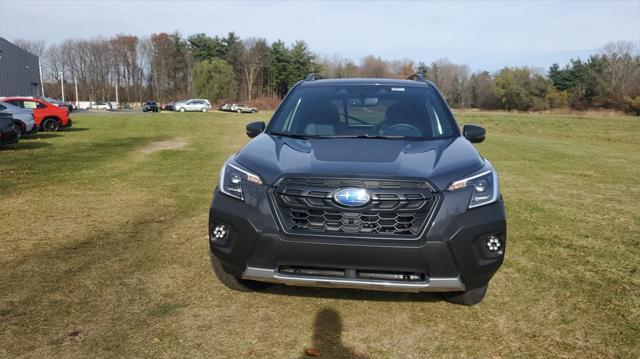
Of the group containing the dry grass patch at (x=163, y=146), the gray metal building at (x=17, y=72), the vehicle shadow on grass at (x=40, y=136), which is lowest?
the dry grass patch at (x=163, y=146)

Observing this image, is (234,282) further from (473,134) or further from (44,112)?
(44,112)

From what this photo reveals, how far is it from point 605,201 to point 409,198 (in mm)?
6128

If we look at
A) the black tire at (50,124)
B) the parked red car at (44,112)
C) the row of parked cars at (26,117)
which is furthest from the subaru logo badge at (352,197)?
the black tire at (50,124)

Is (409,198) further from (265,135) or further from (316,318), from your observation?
(265,135)

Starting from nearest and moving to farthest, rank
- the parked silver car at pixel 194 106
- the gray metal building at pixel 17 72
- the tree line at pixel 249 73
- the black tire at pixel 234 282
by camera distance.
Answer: the black tire at pixel 234 282, the gray metal building at pixel 17 72, the parked silver car at pixel 194 106, the tree line at pixel 249 73

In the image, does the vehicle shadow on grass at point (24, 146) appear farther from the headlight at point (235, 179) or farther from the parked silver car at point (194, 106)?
the parked silver car at point (194, 106)

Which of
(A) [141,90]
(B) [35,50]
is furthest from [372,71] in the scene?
(B) [35,50]

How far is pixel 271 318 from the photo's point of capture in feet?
11.8

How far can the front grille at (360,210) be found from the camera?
3.18m

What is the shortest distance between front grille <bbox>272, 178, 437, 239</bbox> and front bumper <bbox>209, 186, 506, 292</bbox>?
65 millimetres

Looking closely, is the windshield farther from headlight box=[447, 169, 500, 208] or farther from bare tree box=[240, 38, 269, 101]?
bare tree box=[240, 38, 269, 101]

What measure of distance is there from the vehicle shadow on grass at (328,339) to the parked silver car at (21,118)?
16.8m

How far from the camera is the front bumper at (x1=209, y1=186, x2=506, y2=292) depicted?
312 cm

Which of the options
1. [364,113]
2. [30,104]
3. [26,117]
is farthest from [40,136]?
[364,113]
